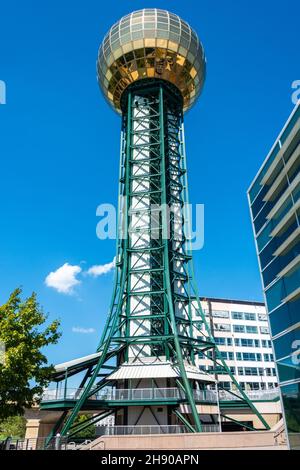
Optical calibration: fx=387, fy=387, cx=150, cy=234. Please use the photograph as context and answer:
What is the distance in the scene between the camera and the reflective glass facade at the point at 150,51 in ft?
135

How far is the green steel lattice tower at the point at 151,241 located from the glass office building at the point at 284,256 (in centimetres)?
1278

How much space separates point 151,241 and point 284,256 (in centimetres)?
2088

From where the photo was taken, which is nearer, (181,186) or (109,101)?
(181,186)

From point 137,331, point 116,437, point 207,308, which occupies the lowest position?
point 116,437

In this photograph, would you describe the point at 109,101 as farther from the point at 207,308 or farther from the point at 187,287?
the point at 207,308

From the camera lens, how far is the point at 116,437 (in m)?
22.4

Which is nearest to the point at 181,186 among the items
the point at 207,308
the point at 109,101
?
the point at 109,101

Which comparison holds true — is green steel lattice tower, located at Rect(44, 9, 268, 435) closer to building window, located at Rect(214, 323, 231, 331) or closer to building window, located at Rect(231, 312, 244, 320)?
building window, located at Rect(214, 323, 231, 331)

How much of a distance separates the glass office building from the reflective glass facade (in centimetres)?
2553

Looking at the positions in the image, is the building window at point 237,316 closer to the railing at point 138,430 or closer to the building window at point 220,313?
the building window at point 220,313

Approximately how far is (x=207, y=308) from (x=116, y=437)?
52.4 m

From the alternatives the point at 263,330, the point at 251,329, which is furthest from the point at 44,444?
the point at 263,330

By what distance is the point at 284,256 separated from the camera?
19.3m

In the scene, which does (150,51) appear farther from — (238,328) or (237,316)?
(238,328)
